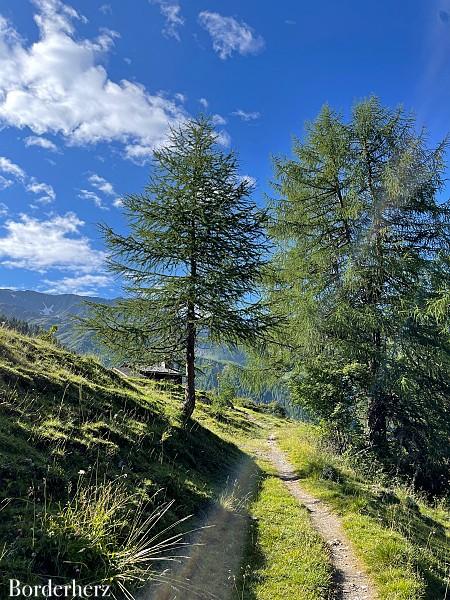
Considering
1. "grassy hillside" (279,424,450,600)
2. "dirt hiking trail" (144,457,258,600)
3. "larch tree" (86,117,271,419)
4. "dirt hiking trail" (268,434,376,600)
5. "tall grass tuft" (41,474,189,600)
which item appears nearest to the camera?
"tall grass tuft" (41,474,189,600)

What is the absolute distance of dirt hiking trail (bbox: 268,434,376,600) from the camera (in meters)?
5.96


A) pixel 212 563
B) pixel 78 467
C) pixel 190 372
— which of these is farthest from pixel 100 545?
pixel 190 372

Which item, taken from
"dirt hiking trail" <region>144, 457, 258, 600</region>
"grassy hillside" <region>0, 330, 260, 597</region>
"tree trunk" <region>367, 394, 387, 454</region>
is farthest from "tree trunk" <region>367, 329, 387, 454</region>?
"dirt hiking trail" <region>144, 457, 258, 600</region>

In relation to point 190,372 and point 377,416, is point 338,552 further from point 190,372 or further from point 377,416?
point 377,416

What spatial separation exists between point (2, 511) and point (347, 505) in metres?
8.06

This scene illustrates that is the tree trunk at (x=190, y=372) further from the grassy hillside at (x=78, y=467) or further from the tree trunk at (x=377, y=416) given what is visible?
the tree trunk at (x=377, y=416)

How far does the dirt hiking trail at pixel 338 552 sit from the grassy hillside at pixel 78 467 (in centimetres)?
243

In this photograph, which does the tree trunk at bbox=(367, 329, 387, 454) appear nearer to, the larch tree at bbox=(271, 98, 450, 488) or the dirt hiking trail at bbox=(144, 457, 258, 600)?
the larch tree at bbox=(271, 98, 450, 488)

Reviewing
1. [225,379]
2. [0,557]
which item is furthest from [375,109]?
[0,557]

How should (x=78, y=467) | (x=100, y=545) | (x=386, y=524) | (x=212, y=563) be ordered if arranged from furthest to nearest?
(x=386, y=524)
(x=78, y=467)
(x=212, y=563)
(x=100, y=545)

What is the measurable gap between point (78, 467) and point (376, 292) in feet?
41.2

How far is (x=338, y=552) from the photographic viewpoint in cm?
729

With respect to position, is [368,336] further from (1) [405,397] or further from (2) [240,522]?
(2) [240,522]

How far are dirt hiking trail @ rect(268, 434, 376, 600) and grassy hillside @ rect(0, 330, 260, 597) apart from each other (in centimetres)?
243
